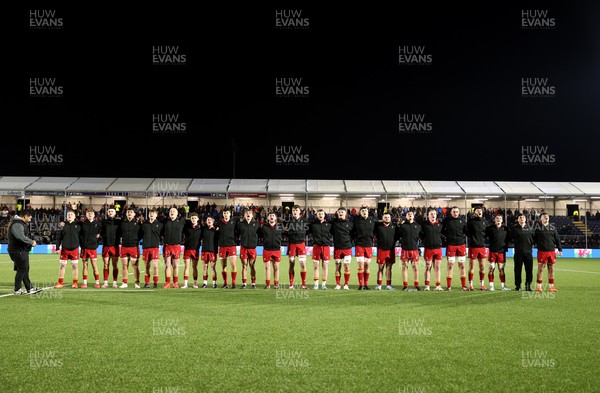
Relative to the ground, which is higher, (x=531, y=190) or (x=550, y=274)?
(x=531, y=190)

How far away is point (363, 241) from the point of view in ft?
45.5

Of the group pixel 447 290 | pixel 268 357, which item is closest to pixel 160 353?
pixel 268 357

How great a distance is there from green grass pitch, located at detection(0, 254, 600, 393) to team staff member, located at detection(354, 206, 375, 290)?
250 cm

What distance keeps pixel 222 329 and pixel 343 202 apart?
95.6ft

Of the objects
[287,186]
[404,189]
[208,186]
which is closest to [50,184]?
[208,186]

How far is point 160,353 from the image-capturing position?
6.09m

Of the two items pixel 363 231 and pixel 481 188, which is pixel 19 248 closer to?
pixel 363 231

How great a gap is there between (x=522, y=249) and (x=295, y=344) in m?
9.53

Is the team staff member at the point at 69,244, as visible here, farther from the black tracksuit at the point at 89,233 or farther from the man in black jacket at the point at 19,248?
the man in black jacket at the point at 19,248

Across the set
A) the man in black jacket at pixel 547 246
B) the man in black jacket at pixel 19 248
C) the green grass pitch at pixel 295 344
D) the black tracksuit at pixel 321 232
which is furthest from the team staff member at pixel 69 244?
the man in black jacket at pixel 547 246

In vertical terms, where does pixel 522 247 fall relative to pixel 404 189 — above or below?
below

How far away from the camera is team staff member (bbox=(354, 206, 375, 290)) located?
13734 mm

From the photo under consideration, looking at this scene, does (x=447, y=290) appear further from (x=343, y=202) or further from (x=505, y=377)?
(x=343, y=202)

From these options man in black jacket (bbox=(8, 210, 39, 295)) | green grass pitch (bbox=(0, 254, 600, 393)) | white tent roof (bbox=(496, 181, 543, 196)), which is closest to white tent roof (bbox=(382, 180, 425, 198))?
white tent roof (bbox=(496, 181, 543, 196))
